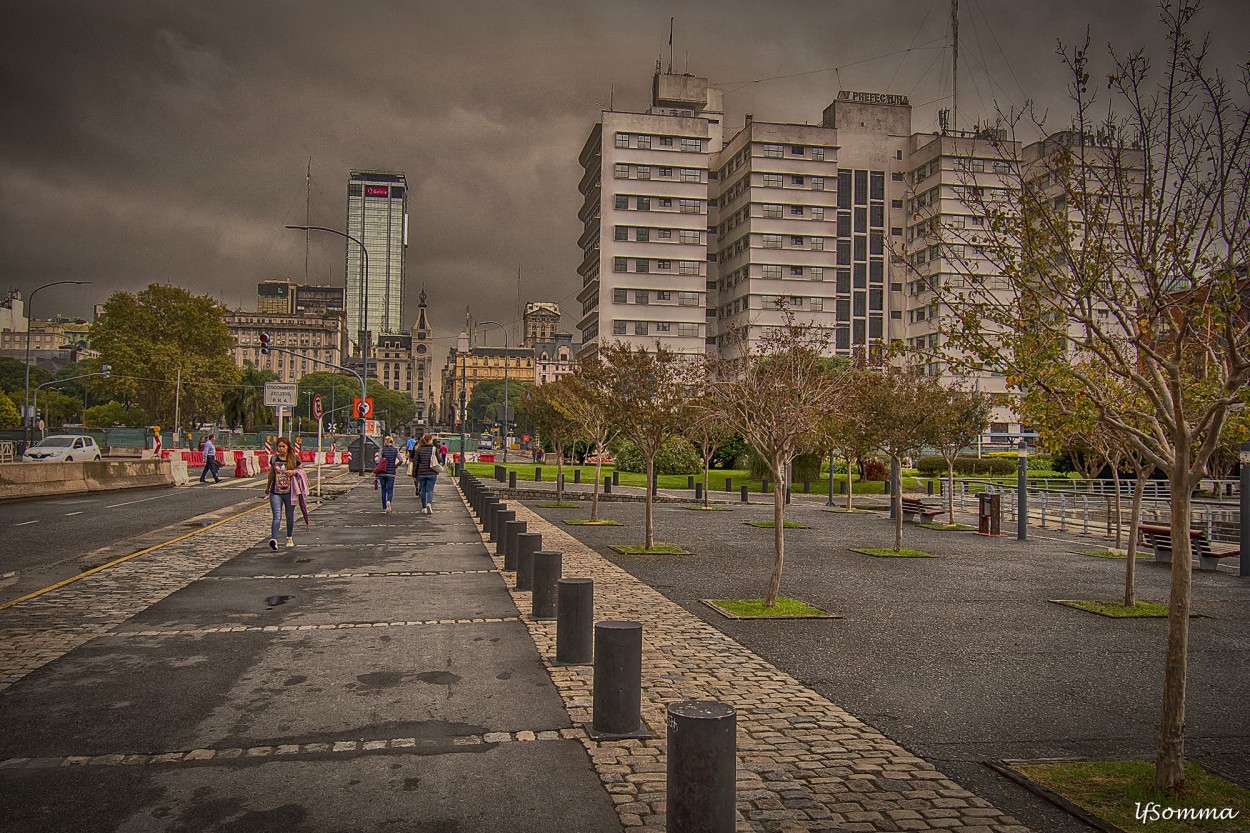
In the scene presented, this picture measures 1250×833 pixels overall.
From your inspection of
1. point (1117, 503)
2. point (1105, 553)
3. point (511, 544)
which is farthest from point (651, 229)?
point (511, 544)

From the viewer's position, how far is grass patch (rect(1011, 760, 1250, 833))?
4629mm

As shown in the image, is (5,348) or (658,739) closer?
(658,739)

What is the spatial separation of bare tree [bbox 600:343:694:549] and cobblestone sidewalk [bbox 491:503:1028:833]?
10.8m

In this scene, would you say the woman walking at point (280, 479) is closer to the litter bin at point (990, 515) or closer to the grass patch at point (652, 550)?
the grass patch at point (652, 550)

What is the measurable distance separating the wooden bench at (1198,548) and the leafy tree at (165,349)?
70.6 metres

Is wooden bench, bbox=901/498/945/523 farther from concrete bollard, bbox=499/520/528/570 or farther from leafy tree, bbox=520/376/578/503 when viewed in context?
concrete bollard, bbox=499/520/528/570

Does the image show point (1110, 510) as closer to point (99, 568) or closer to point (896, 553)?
point (896, 553)

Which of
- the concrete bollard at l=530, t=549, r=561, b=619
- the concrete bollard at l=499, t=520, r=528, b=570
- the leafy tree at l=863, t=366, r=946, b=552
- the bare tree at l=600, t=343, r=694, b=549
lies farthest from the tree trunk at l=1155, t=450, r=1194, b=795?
the leafy tree at l=863, t=366, r=946, b=552

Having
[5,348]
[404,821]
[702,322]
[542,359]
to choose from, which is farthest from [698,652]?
[5,348]

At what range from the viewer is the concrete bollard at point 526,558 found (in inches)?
464

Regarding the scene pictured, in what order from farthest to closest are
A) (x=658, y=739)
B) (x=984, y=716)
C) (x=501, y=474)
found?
(x=501, y=474)
(x=984, y=716)
(x=658, y=739)

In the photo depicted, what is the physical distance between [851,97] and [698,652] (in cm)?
10236

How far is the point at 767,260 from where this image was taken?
85.1m

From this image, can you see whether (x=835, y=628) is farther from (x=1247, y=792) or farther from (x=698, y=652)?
(x=1247, y=792)
